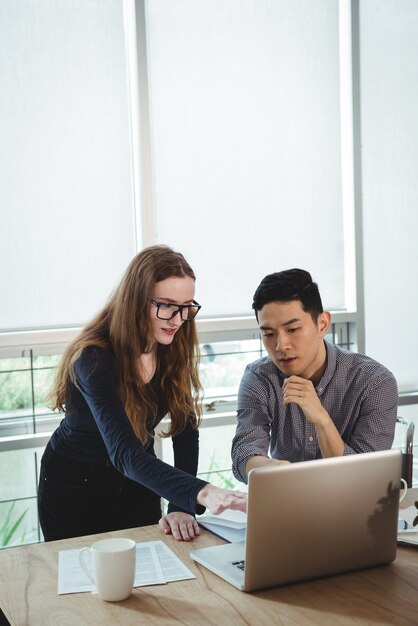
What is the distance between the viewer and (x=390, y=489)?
144cm

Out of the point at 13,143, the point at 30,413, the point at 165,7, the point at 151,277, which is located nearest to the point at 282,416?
the point at 151,277

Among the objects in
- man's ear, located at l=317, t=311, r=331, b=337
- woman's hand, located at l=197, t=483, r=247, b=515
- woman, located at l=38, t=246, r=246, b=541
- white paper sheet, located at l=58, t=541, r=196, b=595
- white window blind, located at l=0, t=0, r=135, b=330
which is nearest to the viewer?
white paper sheet, located at l=58, t=541, r=196, b=595

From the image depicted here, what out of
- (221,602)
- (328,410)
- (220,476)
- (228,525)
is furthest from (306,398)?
(220,476)

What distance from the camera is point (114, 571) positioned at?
131 cm

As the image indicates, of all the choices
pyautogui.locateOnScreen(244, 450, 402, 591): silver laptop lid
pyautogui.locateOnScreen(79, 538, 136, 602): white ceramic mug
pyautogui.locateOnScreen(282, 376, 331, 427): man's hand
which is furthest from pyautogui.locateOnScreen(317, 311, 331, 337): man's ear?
pyautogui.locateOnScreen(79, 538, 136, 602): white ceramic mug

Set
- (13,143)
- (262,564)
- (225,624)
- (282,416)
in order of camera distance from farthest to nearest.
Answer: (13,143) → (282,416) → (262,564) → (225,624)

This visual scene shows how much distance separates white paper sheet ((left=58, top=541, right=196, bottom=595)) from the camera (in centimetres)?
139

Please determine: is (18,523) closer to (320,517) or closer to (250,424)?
(250,424)

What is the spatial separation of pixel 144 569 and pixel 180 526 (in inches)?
8.5

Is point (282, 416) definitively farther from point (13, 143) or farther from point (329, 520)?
point (13, 143)

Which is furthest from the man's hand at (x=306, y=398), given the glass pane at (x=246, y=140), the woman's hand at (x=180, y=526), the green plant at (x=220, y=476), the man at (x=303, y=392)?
the green plant at (x=220, y=476)

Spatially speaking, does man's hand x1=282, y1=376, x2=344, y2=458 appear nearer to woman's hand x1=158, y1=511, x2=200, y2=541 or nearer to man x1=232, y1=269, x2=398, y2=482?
man x1=232, y1=269, x2=398, y2=482

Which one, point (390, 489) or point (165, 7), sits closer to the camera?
point (390, 489)

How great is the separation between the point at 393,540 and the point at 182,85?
88.3 inches
